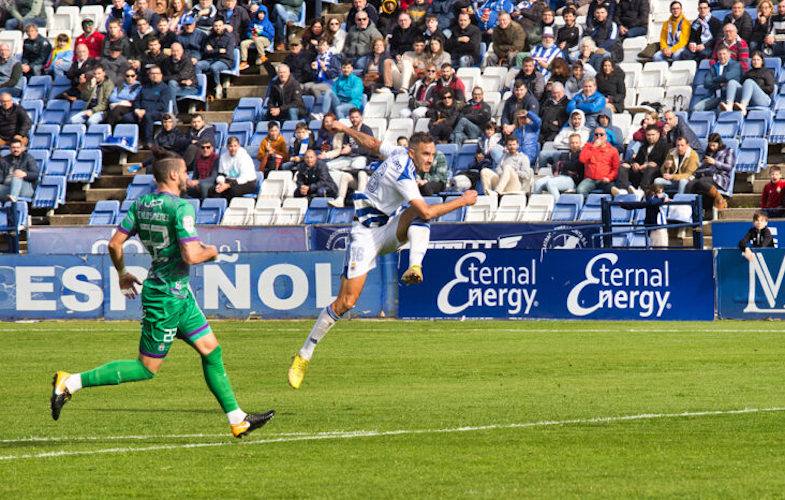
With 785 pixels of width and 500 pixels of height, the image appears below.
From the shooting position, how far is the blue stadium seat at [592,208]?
87.0 feet

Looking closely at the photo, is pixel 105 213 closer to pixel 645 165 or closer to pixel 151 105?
pixel 151 105

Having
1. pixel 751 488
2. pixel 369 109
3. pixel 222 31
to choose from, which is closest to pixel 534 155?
pixel 369 109

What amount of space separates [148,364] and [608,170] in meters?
17.5

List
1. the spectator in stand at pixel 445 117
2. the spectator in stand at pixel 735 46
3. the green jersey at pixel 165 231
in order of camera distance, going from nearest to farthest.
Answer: the green jersey at pixel 165 231, the spectator in stand at pixel 735 46, the spectator in stand at pixel 445 117

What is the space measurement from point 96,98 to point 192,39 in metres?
2.54

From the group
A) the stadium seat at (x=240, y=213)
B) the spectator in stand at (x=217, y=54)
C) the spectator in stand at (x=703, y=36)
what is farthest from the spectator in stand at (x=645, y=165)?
the spectator in stand at (x=217, y=54)

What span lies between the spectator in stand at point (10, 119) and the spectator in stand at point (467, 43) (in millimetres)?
9506

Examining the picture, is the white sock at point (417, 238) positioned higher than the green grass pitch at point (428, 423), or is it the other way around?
the white sock at point (417, 238)

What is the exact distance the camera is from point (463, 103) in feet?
97.0

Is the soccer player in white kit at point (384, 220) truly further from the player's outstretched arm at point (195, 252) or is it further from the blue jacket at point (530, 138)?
the blue jacket at point (530, 138)

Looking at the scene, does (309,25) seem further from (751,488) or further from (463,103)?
(751,488)

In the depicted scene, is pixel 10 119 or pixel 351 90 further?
pixel 10 119

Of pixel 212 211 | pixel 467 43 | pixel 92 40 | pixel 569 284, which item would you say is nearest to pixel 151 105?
pixel 92 40

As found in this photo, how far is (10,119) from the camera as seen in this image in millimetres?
32719
